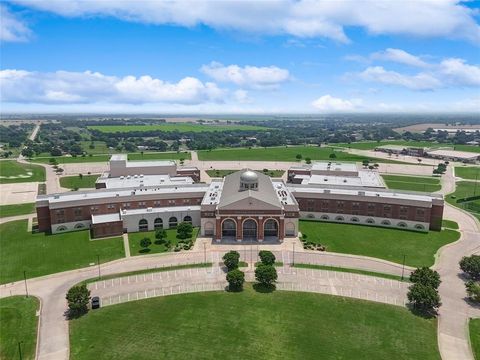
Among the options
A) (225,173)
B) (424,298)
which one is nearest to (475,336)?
(424,298)

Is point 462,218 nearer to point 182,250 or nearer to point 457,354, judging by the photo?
point 457,354

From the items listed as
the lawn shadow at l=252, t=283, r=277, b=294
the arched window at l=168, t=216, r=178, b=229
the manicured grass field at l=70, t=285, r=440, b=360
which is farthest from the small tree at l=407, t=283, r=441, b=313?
the arched window at l=168, t=216, r=178, b=229

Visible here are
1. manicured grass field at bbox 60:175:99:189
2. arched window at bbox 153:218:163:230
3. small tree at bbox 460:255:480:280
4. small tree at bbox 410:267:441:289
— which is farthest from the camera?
manicured grass field at bbox 60:175:99:189

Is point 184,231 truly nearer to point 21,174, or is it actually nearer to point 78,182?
point 78,182

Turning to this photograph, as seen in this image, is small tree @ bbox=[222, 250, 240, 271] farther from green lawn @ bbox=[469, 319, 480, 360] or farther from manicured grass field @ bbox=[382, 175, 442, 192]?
manicured grass field @ bbox=[382, 175, 442, 192]

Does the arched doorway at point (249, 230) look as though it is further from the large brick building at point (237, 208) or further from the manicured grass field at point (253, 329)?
the manicured grass field at point (253, 329)

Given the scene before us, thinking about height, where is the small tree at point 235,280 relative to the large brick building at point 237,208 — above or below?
below

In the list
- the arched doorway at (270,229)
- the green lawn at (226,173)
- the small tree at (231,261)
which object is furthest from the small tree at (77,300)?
the green lawn at (226,173)
